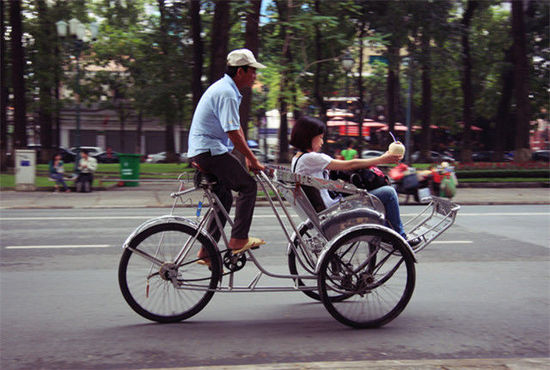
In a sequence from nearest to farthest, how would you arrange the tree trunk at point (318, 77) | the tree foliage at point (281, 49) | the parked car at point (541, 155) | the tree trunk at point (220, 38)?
the tree trunk at point (220, 38)
the tree foliage at point (281, 49)
the tree trunk at point (318, 77)
the parked car at point (541, 155)

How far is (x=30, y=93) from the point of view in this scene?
32.3m

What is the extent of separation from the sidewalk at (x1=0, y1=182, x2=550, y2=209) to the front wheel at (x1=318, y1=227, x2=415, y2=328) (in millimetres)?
9721

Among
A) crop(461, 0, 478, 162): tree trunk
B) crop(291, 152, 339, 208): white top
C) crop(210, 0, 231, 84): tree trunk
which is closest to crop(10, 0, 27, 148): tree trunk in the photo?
crop(210, 0, 231, 84): tree trunk

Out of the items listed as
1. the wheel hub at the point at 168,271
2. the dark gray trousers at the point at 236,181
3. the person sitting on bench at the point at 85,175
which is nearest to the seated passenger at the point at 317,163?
the dark gray trousers at the point at 236,181

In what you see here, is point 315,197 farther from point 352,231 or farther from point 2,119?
point 2,119

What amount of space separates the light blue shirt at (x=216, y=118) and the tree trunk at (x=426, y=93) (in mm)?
21621

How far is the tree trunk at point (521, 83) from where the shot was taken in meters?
22.4

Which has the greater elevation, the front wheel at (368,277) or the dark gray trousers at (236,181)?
the dark gray trousers at (236,181)

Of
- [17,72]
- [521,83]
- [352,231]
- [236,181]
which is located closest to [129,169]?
[17,72]

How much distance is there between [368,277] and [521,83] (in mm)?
20591

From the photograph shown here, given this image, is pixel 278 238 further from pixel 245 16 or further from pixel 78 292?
pixel 245 16

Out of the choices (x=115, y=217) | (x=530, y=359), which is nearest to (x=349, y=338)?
(x=530, y=359)

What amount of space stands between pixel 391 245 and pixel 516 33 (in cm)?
2120

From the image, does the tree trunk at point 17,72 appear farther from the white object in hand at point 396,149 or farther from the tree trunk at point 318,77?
the white object in hand at point 396,149
